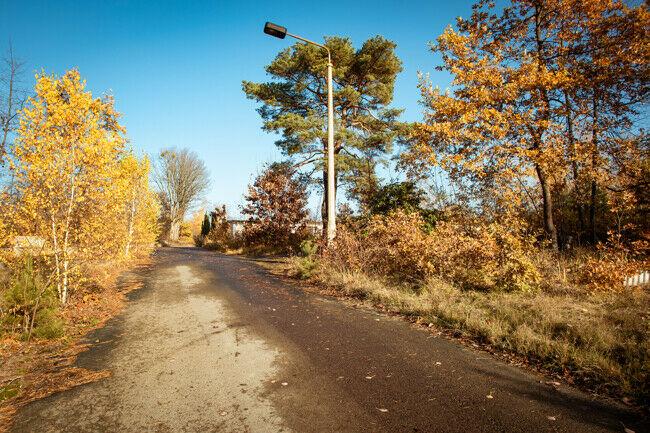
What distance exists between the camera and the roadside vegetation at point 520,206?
497cm

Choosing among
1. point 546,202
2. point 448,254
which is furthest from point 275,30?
point 546,202

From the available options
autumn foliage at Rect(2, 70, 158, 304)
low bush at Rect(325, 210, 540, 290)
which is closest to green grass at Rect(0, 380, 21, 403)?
autumn foliage at Rect(2, 70, 158, 304)

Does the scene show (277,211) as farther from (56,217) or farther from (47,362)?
(47,362)

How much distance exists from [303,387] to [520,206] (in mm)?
11807

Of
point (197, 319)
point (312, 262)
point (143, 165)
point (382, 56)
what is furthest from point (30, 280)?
point (382, 56)

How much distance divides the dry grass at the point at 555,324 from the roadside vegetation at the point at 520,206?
1.0 inches

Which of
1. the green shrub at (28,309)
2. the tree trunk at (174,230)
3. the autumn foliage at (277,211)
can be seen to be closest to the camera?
the green shrub at (28,309)

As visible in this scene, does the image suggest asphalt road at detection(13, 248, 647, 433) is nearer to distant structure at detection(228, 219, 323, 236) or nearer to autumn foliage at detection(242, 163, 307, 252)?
distant structure at detection(228, 219, 323, 236)

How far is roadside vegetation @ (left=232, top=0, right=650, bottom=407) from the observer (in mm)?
4969

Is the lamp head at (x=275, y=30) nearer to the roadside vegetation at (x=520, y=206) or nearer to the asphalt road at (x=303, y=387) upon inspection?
the roadside vegetation at (x=520, y=206)

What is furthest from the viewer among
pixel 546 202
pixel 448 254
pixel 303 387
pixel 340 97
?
pixel 340 97

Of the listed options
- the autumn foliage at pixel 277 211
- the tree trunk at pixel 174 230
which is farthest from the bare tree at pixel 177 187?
the autumn foliage at pixel 277 211

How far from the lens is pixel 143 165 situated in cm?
1877

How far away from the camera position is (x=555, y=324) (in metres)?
4.98
